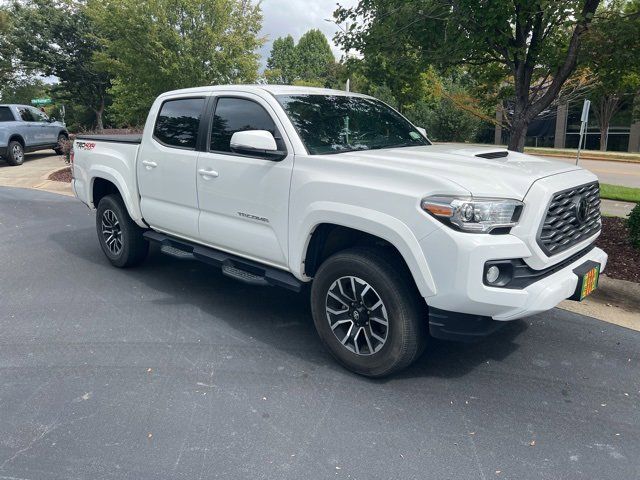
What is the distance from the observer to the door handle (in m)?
4.22

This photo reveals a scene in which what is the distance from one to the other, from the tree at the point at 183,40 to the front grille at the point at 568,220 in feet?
38.7

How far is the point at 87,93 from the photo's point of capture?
2486 cm

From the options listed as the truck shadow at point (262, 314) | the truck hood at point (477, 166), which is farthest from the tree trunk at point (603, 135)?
the truck hood at point (477, 166)

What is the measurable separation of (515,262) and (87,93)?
26.1 metres

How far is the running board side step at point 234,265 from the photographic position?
12.8ft

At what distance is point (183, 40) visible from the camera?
44.5ft

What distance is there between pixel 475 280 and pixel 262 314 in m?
2.26

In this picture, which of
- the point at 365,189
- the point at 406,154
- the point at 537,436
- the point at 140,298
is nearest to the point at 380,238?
the point at 365,189

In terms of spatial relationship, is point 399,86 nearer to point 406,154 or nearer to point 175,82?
point 406,154

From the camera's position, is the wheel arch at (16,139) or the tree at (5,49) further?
the tree at (5,49)

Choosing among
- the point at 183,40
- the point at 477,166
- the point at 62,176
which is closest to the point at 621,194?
the point at 477,166

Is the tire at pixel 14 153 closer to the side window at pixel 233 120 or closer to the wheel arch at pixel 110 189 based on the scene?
the wheel arch at pixel 110 189

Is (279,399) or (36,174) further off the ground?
(36,174)

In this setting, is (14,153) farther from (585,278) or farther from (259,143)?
(585,278)
